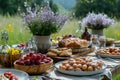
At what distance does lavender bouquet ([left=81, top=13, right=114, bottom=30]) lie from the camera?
3627 mm

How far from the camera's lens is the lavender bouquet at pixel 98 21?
363cm

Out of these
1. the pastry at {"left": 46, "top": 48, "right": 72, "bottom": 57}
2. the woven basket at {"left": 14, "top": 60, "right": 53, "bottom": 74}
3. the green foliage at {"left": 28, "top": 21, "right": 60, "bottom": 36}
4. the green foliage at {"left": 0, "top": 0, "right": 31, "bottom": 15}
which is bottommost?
the woven basket at {"left": 14, "top": 60, "right": 53, "bottom": 74}

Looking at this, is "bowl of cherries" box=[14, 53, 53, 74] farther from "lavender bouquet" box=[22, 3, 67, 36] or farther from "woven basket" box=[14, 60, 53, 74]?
"lavender bouquet" box=[22, 3, 67, 36]

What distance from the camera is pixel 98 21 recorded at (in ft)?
11.9

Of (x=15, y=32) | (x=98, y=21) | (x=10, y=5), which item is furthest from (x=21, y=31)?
(x=10, y=5)

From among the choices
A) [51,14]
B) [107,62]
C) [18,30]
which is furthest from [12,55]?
[18,30]

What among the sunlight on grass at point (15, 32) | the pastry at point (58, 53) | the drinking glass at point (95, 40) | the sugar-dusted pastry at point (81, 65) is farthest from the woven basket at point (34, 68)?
the sunlight on grass at point (15, 32)

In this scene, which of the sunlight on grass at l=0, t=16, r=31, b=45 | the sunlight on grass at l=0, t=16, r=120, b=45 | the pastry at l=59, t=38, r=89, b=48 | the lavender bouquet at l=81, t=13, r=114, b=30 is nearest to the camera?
the pastry at l=59, t=38, r=89, b=48

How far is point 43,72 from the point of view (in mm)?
2256

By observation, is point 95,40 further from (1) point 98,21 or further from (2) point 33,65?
(2) point 33,65

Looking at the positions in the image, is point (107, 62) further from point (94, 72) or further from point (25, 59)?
point (25, 59)

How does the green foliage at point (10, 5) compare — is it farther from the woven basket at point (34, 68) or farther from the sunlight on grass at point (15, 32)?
the woven basket at point (34, 68)

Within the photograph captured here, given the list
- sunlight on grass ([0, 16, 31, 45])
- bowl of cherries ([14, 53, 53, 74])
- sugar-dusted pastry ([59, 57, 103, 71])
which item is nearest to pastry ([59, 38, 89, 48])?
sugar-dusted pastry ([59, 57, 103, 71])

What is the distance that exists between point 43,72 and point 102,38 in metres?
1.21
